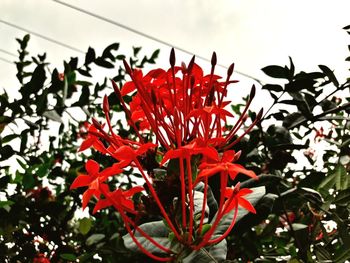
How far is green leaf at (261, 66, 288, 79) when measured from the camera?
1.74 m

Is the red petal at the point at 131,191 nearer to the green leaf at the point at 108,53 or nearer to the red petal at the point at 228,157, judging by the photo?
the red petal at the point at 228,157

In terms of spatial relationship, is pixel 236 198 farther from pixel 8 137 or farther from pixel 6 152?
pixel 8 137

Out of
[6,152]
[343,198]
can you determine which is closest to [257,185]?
[343,198]

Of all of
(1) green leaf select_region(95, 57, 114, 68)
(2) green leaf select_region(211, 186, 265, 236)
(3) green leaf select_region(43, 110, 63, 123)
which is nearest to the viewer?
(2) green leaf select_region(211, 186, 265, 236)

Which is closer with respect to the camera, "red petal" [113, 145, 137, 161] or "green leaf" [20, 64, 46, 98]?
"red petal" [113, 145, 137, 161]

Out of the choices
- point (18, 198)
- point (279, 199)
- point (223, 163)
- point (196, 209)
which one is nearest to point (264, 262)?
point (279, 199)

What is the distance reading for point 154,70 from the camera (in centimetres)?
100

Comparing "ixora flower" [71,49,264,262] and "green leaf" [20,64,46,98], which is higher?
"green leaf" [20,64,46,98]

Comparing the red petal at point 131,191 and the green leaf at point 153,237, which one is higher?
the red petal at point 131,191

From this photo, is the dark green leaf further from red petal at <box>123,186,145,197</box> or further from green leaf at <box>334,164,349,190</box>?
red petal at <box>123,186,145,197</box>

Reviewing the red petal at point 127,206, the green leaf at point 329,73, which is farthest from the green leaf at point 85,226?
the red petal at point 127,206

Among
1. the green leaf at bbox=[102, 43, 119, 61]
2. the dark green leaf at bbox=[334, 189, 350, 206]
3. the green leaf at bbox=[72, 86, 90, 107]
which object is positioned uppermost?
the green leaf at bbox=[102, 43, 119, 61]

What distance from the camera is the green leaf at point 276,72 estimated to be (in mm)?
1743

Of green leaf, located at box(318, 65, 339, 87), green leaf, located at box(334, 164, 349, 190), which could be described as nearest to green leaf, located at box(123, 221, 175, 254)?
green leaf, located at box(334, 164, 349, 190)
